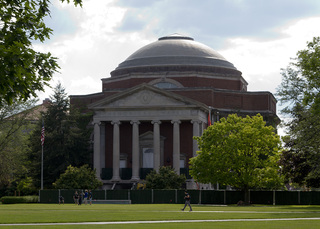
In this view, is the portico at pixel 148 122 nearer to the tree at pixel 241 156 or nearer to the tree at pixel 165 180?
the tree at pixel 165 180

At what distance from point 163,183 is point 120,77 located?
27402mm

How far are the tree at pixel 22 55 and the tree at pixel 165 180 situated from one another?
5355 centimetres

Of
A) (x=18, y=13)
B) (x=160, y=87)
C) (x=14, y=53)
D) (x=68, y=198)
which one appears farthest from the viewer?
(x=160, y=87)

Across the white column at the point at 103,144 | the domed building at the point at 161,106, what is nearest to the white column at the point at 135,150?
the domed building at the point at 161,106

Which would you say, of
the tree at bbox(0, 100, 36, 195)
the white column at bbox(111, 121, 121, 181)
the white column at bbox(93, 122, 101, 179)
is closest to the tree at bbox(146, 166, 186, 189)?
the white column at bbox(111, 121, 121, 181)

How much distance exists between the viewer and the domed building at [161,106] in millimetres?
89688

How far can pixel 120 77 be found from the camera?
10162 centimetres

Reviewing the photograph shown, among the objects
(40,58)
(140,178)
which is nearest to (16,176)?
(140,178)

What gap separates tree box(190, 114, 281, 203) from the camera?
6919cm

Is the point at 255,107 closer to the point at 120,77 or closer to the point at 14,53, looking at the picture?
the point at 120,77

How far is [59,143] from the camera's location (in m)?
91.5

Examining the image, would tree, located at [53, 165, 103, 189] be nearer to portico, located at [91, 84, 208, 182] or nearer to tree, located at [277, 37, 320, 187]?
portico, located at [91, 84, 208, 182]

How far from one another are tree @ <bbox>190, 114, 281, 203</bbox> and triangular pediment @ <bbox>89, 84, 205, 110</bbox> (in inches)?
695

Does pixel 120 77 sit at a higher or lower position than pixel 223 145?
higher
